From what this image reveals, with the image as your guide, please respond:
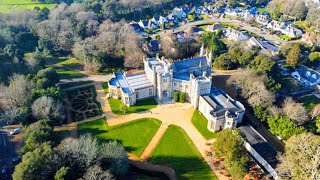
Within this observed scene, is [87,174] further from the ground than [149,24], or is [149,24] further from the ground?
[149,24]

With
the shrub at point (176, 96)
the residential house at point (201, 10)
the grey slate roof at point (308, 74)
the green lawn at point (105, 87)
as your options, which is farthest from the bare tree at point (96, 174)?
the residential house at point (201, 10)

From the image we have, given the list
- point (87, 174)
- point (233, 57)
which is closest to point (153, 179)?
point (87, 174)

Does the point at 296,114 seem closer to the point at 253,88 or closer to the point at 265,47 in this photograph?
the point at 253,88

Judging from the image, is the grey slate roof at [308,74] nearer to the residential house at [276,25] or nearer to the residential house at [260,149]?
the residential house at [260,149]

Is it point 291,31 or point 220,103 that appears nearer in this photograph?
point 220,103

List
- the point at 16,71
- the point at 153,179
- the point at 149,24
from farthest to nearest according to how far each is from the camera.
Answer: the point at 149,24
the point at 16,71
the point at 153,179

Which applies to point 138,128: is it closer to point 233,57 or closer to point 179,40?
point 233,57

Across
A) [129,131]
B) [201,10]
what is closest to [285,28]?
[201,10]
